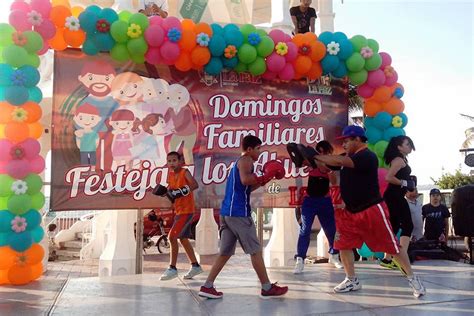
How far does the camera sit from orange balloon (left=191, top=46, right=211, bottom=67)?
6664 millimetres

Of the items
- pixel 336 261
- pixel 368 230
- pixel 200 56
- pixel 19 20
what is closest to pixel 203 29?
pixel 200 56

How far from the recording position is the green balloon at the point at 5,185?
5.80 metres

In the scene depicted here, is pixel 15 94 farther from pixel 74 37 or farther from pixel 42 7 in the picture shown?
pixel 42 7

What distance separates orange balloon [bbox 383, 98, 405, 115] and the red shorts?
124 inches

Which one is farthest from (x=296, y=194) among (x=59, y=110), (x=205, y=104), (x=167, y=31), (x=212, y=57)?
(x=59, y=110)

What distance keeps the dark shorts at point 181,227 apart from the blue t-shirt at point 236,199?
3.80 ft

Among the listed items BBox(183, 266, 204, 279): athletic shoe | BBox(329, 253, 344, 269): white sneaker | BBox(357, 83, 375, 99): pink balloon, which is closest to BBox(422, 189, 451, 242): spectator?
BBox(329, 253, 344, 269): white sneaker

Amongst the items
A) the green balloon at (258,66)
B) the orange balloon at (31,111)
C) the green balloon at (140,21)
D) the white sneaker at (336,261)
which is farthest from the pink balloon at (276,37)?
the orange balloon at (31,111)

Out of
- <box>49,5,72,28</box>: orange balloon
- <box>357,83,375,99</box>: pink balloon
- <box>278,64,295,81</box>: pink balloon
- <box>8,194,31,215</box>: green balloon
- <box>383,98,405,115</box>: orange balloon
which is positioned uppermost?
<box>49,5,72,28</box>: orange balloon

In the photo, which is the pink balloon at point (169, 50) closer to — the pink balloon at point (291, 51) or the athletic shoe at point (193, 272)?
the pink balloon at point (291, 51)

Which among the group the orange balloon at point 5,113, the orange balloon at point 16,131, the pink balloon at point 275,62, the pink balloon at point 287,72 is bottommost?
the orange balloon at point 16,131

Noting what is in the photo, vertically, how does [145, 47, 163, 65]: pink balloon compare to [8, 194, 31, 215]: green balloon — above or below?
→ above

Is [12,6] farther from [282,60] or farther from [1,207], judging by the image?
[282,60]

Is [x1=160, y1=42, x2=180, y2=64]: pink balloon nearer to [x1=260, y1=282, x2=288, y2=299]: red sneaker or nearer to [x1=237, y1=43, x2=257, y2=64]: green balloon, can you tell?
[x1=237, y1=43, x2=257, y2=64]: green balloon
